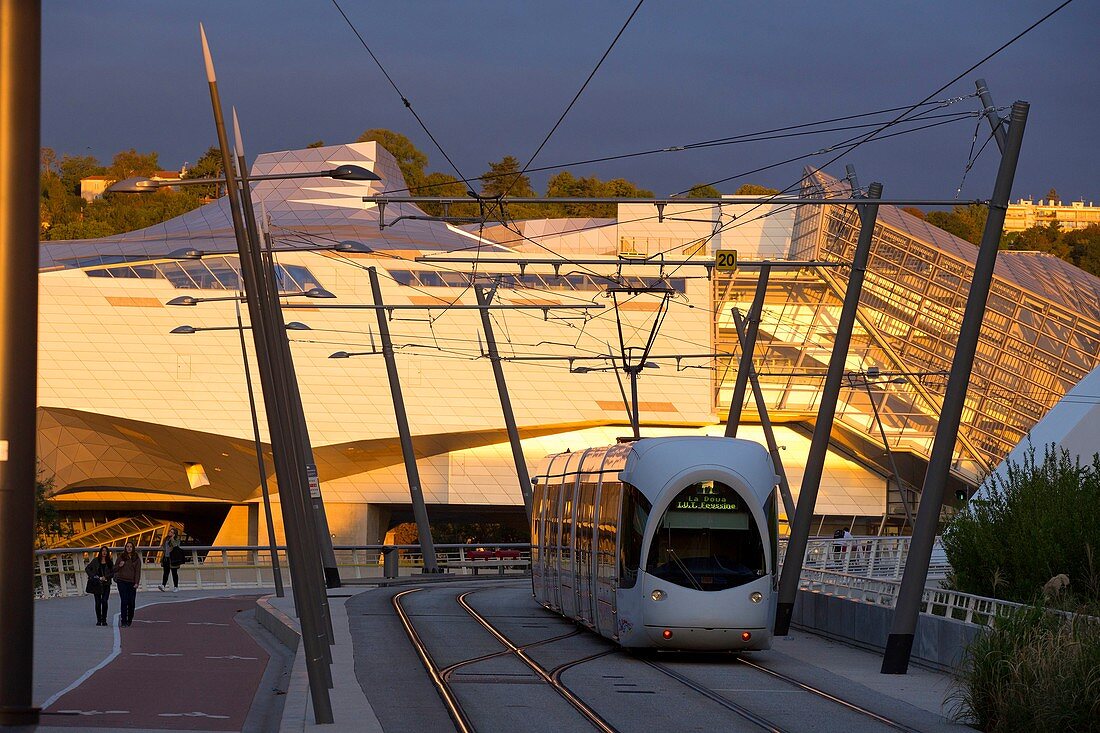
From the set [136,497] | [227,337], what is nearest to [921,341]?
[227,337]

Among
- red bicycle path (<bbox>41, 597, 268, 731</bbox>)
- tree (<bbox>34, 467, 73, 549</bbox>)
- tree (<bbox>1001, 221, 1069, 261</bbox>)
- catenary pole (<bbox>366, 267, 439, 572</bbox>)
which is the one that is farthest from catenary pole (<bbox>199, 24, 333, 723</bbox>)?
tree (<bbox>1001, 221, 1069, 261</bbox>)

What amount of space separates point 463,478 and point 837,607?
62527 millimetres

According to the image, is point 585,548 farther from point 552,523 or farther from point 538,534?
point 538,534

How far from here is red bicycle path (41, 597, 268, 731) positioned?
44.5 ft

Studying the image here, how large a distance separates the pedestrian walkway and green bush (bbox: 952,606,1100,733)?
663 cm

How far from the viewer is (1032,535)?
28.1 m

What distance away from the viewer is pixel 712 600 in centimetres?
2045

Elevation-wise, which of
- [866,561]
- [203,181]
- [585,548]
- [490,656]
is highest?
[203,181]

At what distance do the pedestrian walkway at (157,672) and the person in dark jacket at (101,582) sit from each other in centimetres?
35

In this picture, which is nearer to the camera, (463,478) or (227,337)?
(227,337)

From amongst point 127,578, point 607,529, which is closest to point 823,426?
point 607,529

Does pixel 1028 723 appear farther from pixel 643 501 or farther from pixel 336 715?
pixel 643 501

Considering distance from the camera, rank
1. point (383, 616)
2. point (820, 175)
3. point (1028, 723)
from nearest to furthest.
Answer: point (1028, 723), point (383, 616), point (820, 175)

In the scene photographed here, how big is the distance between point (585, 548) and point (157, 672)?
7981mm
